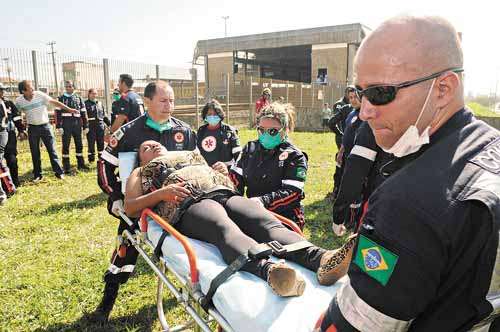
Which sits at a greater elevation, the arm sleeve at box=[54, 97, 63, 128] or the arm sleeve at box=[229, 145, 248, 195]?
the arm sleeve at box=[54, 97, 63, 128]

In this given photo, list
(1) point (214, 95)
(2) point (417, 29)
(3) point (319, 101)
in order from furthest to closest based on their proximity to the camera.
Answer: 1. (3) point (319, 101)
2. (1) point (214, 95)
3. (2) point (417, 29)

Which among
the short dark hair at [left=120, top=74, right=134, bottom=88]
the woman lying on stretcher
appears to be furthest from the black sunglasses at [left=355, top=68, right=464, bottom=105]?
the short dark hair at [left=120, top=74, right=134, bottom=88]

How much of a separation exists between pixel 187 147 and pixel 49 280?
6.66ft

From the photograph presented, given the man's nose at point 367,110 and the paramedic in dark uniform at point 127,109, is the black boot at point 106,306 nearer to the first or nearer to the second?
the man's nose at point 367,110

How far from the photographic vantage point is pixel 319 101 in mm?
20094

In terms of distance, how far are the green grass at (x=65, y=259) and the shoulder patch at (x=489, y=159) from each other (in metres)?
2.95

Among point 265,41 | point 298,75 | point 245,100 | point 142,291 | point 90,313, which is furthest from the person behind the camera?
point 298,75

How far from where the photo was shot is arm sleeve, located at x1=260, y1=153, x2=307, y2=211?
3.13 m

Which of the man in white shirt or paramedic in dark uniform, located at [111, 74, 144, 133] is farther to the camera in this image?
the man in white shirt

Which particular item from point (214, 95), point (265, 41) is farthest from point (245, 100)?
point (265, 41)

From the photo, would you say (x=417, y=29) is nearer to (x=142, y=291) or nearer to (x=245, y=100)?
(x=142, y=291)

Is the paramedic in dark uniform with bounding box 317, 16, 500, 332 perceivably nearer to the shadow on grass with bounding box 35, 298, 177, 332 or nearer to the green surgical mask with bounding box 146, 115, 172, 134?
the shadow on grass with bounding box 35, 298, 177, 332

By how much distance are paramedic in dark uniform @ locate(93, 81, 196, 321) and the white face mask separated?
2.63 metres

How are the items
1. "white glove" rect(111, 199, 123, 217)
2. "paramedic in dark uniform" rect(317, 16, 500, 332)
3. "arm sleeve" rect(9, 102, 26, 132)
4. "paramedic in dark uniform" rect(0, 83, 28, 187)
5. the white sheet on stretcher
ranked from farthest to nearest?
"arm sleeve" rect(9, 102, 26, 132) → "paramedic in dark uniform" rect(0, 83, 28, 187) → "white glove" rect(111, 199, 123, 217) → the white sheet on stretcher → "paramedic in dark uniform" rect(317, 16, 500, 332)
